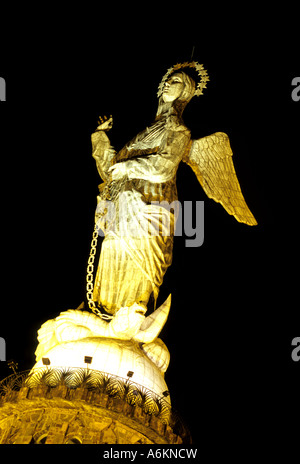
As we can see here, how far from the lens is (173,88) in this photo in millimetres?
10305

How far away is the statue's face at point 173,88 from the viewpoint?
1029 cm

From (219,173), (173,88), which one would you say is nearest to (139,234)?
(219,173)

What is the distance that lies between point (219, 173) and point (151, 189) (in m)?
1.35

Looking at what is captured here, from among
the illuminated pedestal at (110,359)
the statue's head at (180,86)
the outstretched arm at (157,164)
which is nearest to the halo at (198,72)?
the statue's head at (180,86)

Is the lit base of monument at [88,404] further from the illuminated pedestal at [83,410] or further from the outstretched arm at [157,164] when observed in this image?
the outstretched arm at [157,164]

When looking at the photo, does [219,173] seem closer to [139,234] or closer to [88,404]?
[139,234]

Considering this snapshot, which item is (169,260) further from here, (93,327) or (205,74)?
(205,74)

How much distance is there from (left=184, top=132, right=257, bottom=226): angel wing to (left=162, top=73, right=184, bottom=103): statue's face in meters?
0.85

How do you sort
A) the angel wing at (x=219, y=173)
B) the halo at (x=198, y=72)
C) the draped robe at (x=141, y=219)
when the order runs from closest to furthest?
the draped robe at (x=141, y=219)
the angel wing at (x=219, y=173)
the halo at (x=198, y=72)

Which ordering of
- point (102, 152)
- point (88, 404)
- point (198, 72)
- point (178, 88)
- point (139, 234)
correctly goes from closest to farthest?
point (88, 404) < point (139, 234) < point (178, 88) < point (102, 152) < point (198, 72)

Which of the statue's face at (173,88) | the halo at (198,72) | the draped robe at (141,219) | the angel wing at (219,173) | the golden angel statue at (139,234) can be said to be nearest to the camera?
the golden angel statue at (139,234)

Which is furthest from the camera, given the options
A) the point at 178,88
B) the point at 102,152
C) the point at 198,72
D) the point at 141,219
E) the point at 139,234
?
the point at 198,72

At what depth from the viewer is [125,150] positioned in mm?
10102

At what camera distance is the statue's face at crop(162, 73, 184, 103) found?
10289 millimetres
